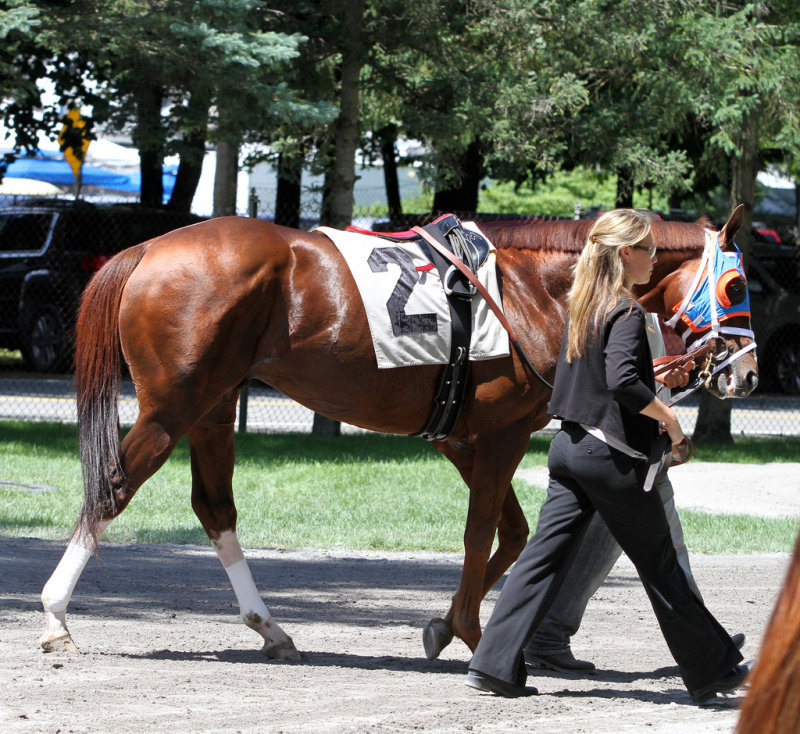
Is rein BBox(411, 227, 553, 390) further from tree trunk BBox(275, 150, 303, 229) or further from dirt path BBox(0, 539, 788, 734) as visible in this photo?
tree trunk BBox(275, 150, 303, 229)

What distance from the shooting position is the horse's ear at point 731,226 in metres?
5.20

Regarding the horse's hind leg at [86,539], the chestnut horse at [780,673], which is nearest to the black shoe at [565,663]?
the horse's hind leg at [86,539]

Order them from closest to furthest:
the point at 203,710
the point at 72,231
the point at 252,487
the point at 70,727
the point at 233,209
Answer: the point at 70,727 < the point at 203,710 < the point at 252,487 < the point at 233,209 < the point at 72,231

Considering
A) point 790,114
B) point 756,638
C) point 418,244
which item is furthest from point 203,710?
point 790,114

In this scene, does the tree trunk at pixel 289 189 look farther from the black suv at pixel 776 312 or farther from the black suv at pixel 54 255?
the black suv at pixel 776 312

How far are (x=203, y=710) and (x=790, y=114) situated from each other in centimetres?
984

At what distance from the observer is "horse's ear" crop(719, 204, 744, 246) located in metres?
5.20

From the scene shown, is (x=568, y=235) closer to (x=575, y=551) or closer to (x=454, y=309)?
(x=454, y=309)

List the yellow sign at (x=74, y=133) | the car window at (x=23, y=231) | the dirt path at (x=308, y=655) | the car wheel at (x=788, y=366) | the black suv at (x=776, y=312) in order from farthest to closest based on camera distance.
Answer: the car wheel at (x=788, y=366) < the black suv at (x=776, y=312) < the car window at (x=23, y=231) < the yellow sign at (x=74, y=133) < the dirt path at (x=308, y=655)

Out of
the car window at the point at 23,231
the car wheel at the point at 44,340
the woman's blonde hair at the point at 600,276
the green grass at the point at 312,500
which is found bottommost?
the car wheel at the point at 44,340

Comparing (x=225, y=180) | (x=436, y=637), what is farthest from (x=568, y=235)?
(x=225, y=180)

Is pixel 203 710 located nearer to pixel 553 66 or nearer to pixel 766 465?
pixel 766 465

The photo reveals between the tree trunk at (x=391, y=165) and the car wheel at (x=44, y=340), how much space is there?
5.11 meters

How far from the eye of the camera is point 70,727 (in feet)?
13.1
